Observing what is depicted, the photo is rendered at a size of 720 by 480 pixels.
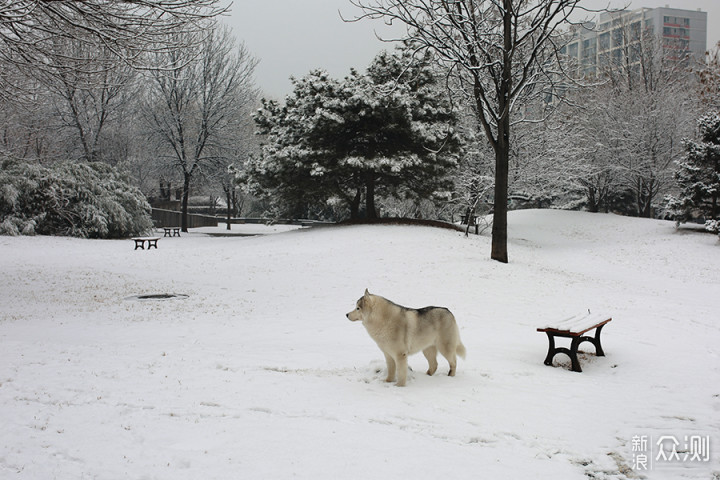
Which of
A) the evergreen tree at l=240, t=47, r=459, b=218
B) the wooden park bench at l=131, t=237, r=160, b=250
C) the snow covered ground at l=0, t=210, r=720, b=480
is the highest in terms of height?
the evergreen tree at l=240, t=47, r=459, b=218

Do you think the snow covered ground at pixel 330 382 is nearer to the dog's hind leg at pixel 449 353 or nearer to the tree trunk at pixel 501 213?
the dog's hind leg at pixel 449 353

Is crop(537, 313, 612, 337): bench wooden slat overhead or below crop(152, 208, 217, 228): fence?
below

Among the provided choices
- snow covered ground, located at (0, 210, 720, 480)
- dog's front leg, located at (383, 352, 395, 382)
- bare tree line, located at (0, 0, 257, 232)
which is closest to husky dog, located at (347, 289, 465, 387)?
dog's front leg, located at (383, 352, 395, 382)

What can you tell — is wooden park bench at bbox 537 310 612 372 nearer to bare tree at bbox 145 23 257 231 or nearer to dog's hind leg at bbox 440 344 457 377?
dog's hind leg at bbox 440 344 457 377

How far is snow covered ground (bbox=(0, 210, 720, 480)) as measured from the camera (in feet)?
13.6

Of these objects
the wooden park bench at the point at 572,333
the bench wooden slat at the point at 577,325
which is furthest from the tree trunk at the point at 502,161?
the wooden park bench at the point at 572,333

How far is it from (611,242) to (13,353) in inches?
1002

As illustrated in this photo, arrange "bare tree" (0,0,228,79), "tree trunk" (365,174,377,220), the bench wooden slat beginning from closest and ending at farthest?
the bench wooden slat
"bare tree" (0,0,228,79)
"tree trunk" (365,174,377,220)

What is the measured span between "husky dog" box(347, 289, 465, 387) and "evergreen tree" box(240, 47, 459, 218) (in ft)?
51.2

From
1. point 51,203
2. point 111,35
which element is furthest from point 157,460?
point 51,203

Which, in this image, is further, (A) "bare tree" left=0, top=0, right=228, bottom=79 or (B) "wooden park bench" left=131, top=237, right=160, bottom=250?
(B) "wooden park bench" left=131, top=237, right=160, bottom=250

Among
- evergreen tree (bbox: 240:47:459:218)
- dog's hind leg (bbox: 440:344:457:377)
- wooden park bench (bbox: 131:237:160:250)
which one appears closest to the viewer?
dog's hind leg (bbox: 440:344:457:377)

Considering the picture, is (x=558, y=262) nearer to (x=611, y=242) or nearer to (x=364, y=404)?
(x=611, y=242)

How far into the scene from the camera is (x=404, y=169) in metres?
23.6
